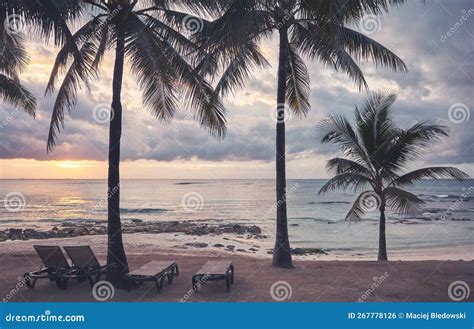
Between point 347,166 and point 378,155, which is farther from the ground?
point 378,155

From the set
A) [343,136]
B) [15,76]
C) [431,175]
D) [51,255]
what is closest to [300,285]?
[51,255]

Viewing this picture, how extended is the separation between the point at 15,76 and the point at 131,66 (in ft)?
34.2

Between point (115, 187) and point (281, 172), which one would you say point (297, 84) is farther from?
point (115, 187)

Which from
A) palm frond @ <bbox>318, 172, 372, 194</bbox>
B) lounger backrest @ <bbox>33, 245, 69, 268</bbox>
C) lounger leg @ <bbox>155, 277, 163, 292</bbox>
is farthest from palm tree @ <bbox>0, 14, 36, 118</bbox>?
palm frond @ <bbox>318, 172, 372, 194</bbox>

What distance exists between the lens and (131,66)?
29.8 feet

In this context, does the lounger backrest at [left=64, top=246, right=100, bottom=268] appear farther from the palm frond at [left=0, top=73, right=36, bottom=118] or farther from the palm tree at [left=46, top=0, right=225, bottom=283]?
the palm frond at [left=0, top=73, right=36, bottom=118]

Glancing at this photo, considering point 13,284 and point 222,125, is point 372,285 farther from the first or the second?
point 13,284

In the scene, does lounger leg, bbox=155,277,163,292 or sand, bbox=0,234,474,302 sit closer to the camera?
sand, bbox=0,234,474,302

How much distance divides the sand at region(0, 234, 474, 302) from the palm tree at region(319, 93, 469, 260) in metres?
2.25

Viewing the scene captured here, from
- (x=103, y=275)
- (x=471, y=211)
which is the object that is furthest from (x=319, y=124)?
(x=471, y=211)

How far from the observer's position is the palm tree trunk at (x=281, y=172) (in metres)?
11.2

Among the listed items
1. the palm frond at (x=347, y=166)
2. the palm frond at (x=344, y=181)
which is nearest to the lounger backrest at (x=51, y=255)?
the palm frond at (x=344, y=181)

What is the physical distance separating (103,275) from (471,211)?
5080 centimetres

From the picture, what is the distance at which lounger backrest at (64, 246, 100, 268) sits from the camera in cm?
861
